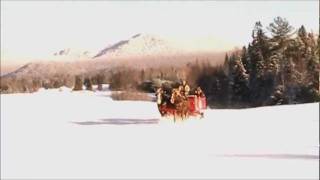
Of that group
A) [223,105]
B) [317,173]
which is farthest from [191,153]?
[223,105]

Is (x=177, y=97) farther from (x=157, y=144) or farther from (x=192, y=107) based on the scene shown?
(x=157, y=144)

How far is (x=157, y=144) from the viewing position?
6.67 meters

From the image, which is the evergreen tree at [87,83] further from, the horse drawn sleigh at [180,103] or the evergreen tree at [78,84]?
the horse drawn sleigh at [180,103]

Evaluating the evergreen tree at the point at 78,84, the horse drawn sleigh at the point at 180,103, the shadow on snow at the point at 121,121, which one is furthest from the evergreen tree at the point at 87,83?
the horse drawn sleigh at the point at 180,103

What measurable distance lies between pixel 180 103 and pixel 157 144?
267 cm

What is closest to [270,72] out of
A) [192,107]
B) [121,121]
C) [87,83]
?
[192,107]

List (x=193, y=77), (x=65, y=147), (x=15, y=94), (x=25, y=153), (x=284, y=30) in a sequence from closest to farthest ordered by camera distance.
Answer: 1. (x=25, y=153)
2. (x=65, y=147)
3. (x=193, y=77)
4. (x=284, y=30)
5. (x=15, y=94)

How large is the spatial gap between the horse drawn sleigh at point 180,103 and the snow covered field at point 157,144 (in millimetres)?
159

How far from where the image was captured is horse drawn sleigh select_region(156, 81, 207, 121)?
918 centimetres

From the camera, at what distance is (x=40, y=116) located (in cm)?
1025

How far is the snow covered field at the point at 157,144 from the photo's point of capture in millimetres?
5063

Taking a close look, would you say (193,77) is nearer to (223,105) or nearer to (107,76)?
(223,105)

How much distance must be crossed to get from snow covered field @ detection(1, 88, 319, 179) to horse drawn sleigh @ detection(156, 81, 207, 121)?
6.3 inches

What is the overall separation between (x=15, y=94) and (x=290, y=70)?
585cm
